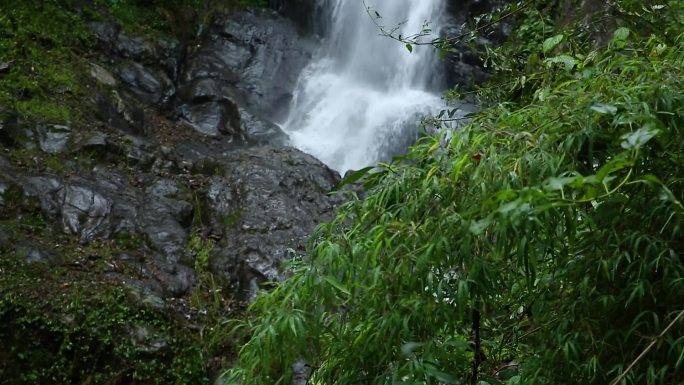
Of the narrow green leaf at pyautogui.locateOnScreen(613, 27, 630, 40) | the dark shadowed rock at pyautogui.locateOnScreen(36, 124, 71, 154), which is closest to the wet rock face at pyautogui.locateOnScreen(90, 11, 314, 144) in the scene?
the dark shadowed rock at pyautogui.locateOnScreen(36, 124, 71, 154)

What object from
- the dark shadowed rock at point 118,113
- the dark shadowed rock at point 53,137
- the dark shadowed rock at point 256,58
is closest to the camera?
the dark shadowed rock at point 53,137

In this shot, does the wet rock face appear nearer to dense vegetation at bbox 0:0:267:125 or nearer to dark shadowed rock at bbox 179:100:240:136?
dark shadowed rock at bbox 179:100:240:136

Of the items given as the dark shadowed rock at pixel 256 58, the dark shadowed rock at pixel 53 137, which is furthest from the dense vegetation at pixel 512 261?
the dark shadowed rock at pixel 256 58

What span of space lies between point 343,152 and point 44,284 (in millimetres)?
4868

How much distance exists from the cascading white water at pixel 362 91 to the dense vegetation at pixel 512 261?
269 inches

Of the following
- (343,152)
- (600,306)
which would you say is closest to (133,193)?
(343,152)

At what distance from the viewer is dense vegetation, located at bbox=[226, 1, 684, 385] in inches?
52.7

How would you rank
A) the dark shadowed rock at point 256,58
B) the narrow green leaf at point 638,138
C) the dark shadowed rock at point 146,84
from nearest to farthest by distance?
the narrow green leaf at point 638,138
the dark shadowed rock at point 146,84
the dark shadowed rock at point 256,58

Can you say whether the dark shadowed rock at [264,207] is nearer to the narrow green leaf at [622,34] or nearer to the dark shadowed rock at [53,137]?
the dark shadowed rock at [53,137]

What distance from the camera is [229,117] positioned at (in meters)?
8.62

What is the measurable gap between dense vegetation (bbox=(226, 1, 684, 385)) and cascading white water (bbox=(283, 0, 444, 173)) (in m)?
6.84

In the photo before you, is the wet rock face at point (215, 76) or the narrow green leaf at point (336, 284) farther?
the wet rock face at point (215, 76)

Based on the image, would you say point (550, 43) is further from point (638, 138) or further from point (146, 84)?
point (146, 84)

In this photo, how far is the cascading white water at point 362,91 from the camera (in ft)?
28.8
